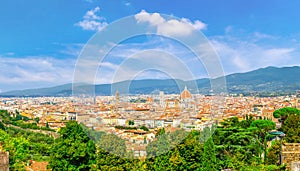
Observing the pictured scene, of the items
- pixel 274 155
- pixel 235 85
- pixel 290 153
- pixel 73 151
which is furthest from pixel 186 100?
pixel 235 85

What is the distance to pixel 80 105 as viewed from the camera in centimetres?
577

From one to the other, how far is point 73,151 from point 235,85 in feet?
123

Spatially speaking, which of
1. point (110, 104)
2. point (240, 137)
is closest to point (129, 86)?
point (110, 104)

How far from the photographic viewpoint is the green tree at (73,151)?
24.9ft

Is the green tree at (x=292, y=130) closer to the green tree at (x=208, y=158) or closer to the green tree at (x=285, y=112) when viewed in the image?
the green tree at (x=208, y=158)

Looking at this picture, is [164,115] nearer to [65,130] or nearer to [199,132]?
[199,132]

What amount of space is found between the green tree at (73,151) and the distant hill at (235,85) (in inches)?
84.2

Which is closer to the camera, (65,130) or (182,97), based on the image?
(182,97)

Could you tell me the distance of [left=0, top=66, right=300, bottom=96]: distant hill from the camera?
5.33 meters

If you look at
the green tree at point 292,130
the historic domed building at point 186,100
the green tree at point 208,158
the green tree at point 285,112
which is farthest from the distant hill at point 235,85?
the green tree at point 285,112

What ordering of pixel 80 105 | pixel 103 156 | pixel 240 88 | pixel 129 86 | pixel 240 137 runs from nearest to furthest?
pixel 129 86, pixel 80 105, pixel 103 156, pixel 240 137, pixel 240 88

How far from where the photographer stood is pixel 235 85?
42.4 m

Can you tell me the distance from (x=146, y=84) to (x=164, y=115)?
754mm

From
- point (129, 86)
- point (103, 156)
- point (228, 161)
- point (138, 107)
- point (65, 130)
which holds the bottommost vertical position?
point (228, 161)
